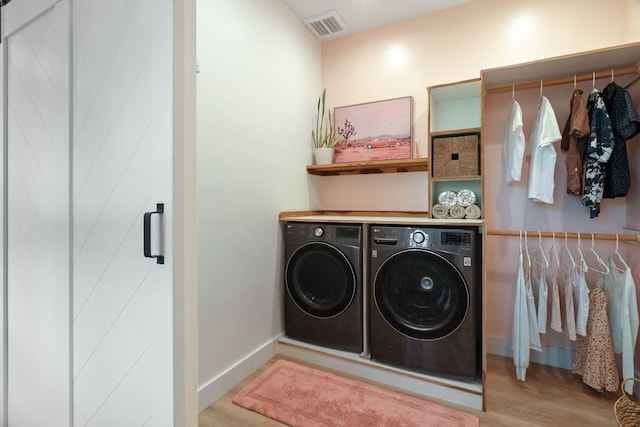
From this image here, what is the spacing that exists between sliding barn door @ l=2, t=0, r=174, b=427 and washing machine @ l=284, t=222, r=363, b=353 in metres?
1.42

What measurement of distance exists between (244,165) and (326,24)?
1662 mm

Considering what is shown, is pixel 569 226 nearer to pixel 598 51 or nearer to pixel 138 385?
pixel 598 51

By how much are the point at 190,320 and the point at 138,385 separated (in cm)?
31

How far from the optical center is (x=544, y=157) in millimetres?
2037

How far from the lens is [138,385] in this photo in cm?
97

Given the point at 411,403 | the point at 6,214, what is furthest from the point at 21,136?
the point at 411,403

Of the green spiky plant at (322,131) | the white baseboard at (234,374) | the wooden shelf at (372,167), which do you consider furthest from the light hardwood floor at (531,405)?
the green spiky plant at (322,131)

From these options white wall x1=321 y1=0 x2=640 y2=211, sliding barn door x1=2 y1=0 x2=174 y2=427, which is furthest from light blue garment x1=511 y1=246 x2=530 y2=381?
sliding barn door x1=2 y1=0 x2=174 y2=427

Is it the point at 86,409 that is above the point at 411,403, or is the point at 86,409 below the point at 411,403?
above

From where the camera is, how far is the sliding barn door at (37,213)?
3.88 ft

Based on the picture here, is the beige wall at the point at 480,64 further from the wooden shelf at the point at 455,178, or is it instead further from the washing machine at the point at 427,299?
the washing machine at the point at 427,299

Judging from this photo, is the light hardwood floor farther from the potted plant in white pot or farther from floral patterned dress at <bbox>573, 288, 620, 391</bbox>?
the potted plant in white pot

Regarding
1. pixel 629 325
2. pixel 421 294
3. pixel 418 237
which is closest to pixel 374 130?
pixel 418 237

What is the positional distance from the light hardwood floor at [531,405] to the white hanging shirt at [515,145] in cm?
139
